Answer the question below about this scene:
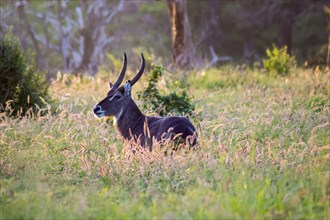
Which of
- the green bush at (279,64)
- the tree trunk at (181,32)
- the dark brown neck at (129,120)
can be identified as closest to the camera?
the dark brown neck at (129,120)

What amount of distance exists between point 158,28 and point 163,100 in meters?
21.7

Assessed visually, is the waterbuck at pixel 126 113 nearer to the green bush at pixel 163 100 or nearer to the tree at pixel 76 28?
the green bush at pixel 163 100

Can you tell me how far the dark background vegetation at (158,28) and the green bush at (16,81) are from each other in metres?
14.1

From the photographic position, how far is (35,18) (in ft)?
95.5

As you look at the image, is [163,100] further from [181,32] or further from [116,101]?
[181,32]

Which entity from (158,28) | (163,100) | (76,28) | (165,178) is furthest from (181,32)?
(158,28)

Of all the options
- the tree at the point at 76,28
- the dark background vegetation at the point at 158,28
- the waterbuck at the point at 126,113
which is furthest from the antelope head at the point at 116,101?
the dark background vegetation at the point at 158,28

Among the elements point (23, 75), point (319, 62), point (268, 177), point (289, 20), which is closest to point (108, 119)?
point (23, 75)

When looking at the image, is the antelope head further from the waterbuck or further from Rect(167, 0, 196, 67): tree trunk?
Rect(167, 0, 196, 67): tree trunk

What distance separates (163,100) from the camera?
9.22 m

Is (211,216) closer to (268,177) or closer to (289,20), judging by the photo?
(268,177)

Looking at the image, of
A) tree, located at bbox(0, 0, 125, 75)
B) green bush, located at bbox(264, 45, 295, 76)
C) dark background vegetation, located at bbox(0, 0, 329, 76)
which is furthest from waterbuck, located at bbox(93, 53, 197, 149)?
dark background vegetation, located at bbox(0, 0, 329, 76)

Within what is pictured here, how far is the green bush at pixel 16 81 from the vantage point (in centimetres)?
980

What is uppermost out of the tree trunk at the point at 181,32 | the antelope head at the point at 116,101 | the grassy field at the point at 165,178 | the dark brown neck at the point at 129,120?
the tree trunk at the point at 181,32
